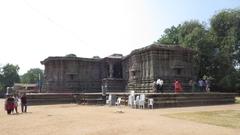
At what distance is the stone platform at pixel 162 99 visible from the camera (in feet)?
76.6

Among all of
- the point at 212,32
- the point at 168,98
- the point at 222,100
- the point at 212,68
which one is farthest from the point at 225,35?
the point at 168,98

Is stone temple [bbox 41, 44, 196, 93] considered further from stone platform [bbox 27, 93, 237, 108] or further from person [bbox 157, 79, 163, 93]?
stone platform [bbox 27, 93, 237, 108]

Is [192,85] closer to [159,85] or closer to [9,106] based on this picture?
[159,85]

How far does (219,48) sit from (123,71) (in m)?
12.5

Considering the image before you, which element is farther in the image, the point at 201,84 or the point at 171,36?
the point at 171,36

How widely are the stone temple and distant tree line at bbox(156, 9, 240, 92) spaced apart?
815 centimetres

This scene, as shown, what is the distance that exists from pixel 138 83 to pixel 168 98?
1035cm

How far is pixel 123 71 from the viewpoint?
132 feet

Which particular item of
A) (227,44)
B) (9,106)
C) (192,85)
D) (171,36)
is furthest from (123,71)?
(9,106)

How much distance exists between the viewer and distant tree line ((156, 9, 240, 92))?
40781 mm

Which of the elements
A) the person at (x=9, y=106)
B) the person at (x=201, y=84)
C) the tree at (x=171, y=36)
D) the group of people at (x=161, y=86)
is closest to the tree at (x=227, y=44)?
the tree at (x=171, y=36)

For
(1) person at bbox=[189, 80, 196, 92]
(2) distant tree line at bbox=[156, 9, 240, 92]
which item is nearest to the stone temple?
(1) person at bbox=[189, 80, 196, 92]

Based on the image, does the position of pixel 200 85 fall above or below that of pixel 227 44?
below

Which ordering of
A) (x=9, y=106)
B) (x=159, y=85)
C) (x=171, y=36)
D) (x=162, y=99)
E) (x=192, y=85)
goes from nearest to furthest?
(x=9, y=106)
(x=162, y=99)
(x=159, y=85)
(x=192, y=85)
(x=171, y=36)
